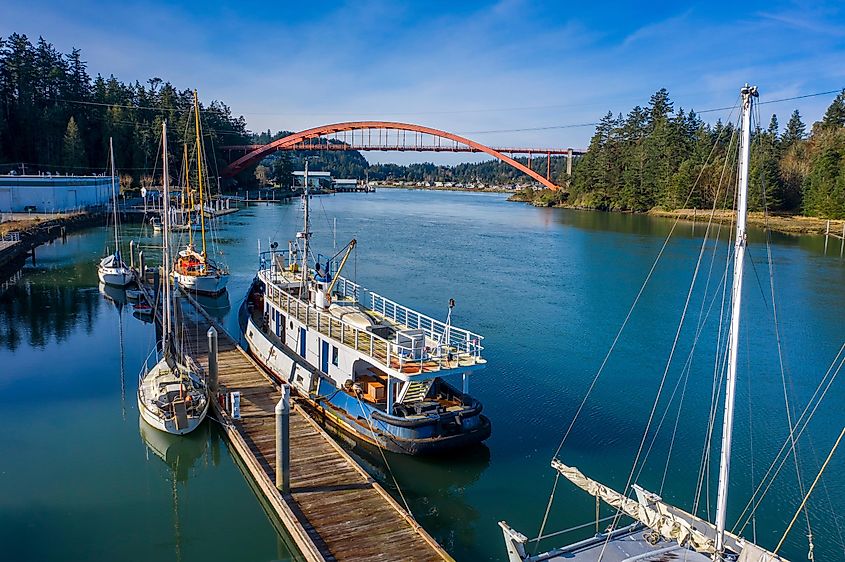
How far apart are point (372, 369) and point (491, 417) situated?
390 cm

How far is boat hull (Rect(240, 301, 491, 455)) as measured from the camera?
15.5 metres

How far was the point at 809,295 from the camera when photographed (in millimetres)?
36938

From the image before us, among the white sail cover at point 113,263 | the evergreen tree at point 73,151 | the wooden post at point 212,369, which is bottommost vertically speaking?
the wooden post at point 212,369

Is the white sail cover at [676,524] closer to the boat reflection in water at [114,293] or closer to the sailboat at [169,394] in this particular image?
the sailboat at [169,394]

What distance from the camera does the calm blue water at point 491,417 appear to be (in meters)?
13.5

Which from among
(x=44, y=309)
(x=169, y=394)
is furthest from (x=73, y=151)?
(x=169, y=394)

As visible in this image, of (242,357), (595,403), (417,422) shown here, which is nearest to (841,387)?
(595,403)

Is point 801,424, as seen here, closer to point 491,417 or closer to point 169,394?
point 491,417

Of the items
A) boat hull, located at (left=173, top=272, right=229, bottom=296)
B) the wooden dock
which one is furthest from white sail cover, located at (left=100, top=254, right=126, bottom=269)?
the wooden dock

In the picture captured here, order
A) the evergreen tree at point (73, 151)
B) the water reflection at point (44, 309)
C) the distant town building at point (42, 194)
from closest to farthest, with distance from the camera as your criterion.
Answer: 1. the water reflection at point (44, 309)
2. the distant town building at point (42, 194)
3. the evergreen tree at point (73, 151)

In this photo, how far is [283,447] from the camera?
42.5 feet

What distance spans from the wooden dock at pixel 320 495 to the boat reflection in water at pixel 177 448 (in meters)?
0.86

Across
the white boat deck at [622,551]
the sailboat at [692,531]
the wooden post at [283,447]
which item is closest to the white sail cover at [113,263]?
the wooden post at [283,447]

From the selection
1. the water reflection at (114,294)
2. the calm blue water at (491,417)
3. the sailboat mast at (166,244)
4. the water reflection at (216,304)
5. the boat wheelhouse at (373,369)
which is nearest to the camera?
the calm blue water at (491,417)
